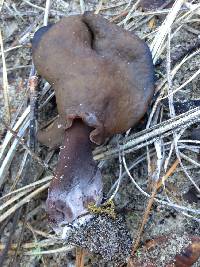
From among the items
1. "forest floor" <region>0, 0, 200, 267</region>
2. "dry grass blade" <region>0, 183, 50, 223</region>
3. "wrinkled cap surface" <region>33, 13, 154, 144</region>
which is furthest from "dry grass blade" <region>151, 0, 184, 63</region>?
"dry grass blade" <region>0, 183, 50, 223</region>

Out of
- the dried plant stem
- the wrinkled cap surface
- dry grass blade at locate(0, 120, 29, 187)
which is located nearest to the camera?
the wrinkled cap surface

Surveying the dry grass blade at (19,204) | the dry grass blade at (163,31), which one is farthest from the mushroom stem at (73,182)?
the dry grass blade at (163,31)

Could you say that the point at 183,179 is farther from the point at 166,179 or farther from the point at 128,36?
the point at 128,36

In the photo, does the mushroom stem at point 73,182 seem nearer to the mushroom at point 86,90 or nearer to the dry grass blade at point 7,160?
the mushroom at point 86,90

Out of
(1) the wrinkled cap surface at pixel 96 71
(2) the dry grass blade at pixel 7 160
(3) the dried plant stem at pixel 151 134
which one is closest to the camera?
(1) the wrinkled cap surface at pixel 96 71

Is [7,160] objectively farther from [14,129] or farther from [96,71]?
[96,71]

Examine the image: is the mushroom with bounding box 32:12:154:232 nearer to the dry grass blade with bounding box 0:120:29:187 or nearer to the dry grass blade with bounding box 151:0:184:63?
the dry grass blade with bounding box 151:0:184:63

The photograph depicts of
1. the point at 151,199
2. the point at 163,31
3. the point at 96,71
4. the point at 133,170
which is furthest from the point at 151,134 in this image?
the point at 163,31

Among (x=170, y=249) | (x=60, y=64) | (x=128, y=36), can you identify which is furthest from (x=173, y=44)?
(x=170, y=249)
